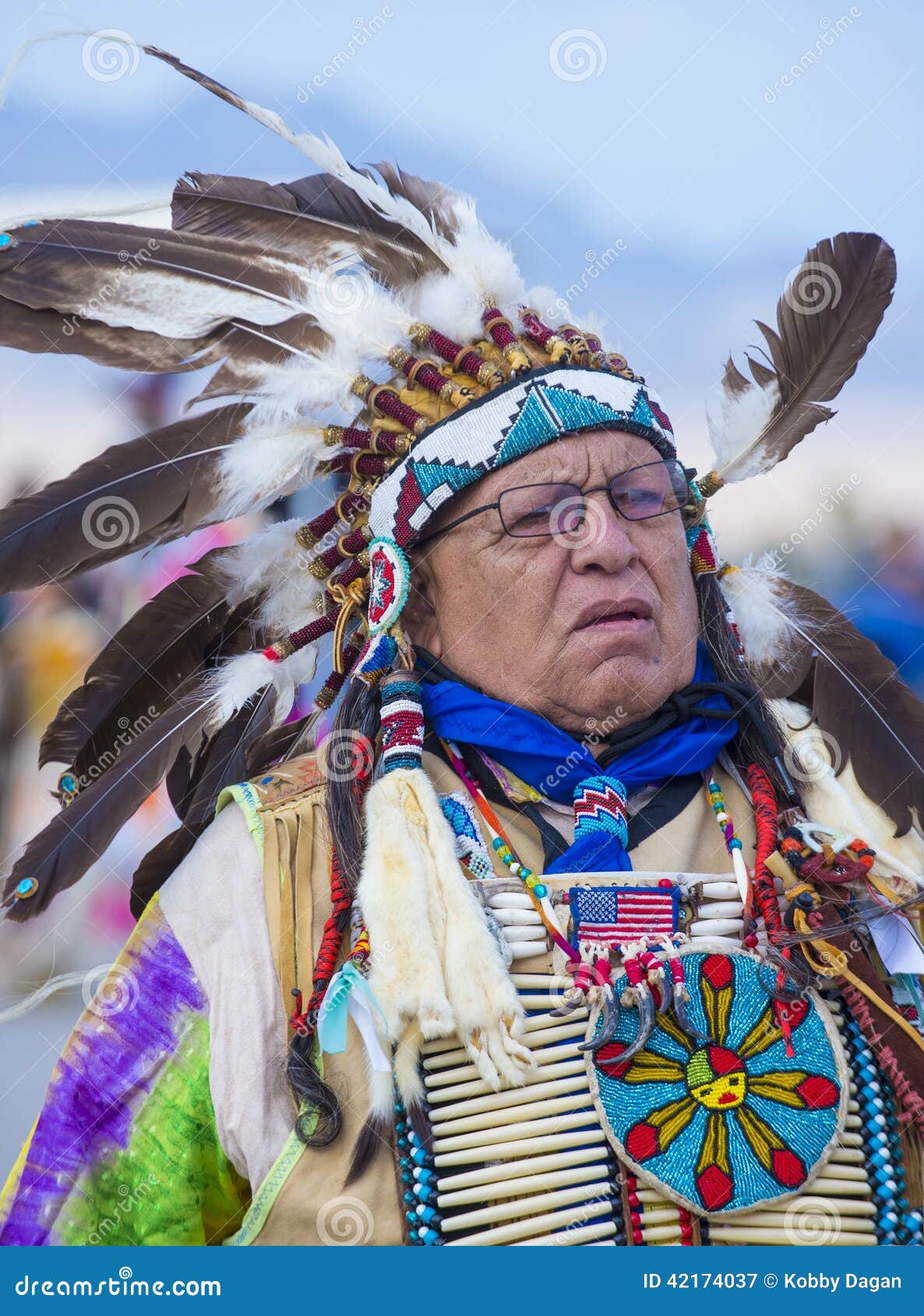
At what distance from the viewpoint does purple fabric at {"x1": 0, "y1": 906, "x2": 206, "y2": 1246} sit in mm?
2289

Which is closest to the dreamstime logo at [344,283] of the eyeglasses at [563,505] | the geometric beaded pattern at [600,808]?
the eyeglasses at [563,505]

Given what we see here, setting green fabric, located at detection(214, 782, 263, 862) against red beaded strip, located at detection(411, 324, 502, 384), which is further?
red beaded strip, located at detection(411, 324, 502, 384)

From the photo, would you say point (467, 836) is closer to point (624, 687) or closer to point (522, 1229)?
point (624, 687)

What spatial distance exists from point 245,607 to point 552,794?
1100 mm

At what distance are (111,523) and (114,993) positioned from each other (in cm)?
112

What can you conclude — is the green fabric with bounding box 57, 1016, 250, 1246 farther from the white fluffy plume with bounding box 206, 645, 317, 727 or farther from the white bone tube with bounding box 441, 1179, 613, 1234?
the white fluffy plume with bounding box 206, 645, 317, 727

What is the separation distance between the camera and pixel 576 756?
2.50 m

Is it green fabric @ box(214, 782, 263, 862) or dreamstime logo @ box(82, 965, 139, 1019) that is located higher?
green fabric @ box(214, 782, 263, 862)

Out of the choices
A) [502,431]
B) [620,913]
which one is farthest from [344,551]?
[620,913]

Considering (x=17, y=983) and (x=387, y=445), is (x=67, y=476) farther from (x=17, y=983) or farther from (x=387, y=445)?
(x=17, y=983)

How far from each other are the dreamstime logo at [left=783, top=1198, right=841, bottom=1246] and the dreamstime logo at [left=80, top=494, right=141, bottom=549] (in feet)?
6.65

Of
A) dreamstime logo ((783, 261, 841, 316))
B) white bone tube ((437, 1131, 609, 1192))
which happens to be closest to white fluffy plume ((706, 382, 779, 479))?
dreamstime logo ((783, 261, 841, 316))

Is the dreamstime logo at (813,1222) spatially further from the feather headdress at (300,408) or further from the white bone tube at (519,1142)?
the feather headdress at (300,408)

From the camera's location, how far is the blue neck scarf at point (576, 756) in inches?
94.5
